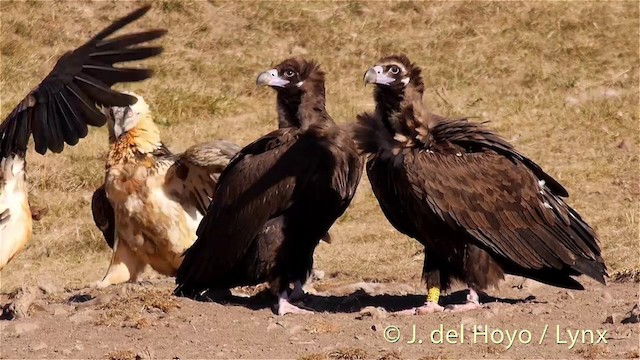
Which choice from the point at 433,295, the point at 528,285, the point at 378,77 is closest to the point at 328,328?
the point at 433,295

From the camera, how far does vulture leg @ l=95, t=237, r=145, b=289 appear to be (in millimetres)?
11492

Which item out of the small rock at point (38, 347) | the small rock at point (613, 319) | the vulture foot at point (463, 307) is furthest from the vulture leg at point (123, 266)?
the small rock at point (613, 319)

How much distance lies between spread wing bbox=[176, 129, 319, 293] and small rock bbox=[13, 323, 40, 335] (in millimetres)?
1190

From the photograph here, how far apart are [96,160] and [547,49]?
6323mm

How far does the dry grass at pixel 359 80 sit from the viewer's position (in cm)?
1402

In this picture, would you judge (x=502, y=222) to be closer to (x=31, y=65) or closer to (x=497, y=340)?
(x=497, y=340)

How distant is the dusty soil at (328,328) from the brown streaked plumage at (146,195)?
147 centimetres

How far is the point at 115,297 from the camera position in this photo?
9.61 m

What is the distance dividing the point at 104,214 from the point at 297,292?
2827 millimetres

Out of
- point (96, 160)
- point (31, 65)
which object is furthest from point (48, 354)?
point (31, 65)

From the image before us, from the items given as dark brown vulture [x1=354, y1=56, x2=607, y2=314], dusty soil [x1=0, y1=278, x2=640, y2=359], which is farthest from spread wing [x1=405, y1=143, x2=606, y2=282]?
dusty soil [x1=0, y1=278, x2=640, y2=359]

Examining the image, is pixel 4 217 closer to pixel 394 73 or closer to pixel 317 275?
pixel 317 275

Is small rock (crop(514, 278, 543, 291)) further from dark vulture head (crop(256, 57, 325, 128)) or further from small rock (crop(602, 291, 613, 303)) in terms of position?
dark vulture head (crop(256, 57, 325, 128))

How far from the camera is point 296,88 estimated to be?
945 cm
